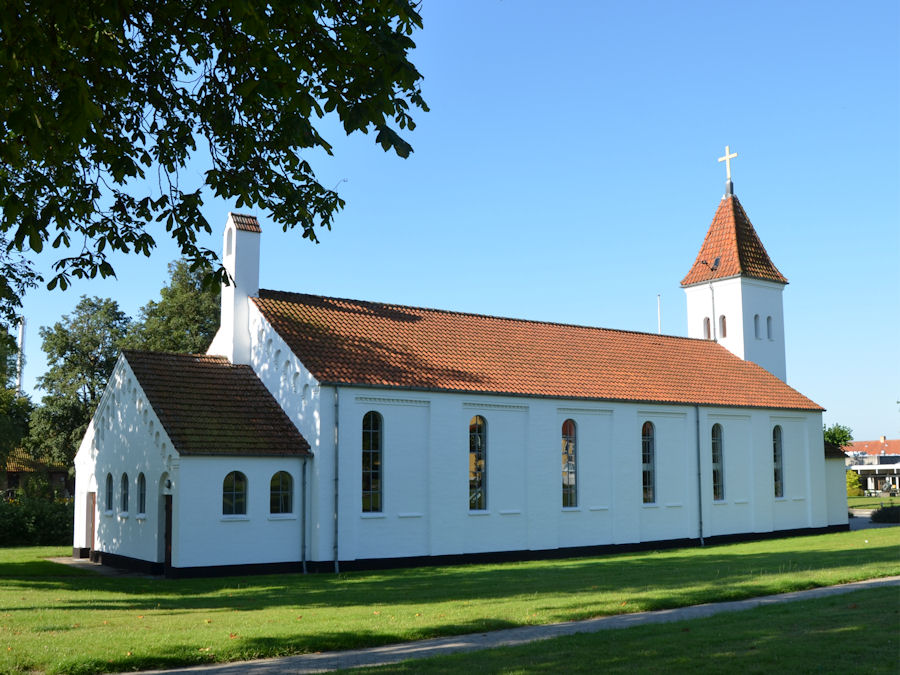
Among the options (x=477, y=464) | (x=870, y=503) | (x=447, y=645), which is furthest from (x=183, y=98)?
(x=870, y=503)

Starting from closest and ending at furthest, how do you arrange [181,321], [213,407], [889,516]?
[213,407], [889,516], [181,321]

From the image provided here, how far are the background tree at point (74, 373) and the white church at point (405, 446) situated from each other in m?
22.0

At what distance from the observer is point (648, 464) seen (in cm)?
3394

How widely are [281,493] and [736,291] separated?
90.8 feet

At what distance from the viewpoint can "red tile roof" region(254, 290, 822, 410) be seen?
27.9m

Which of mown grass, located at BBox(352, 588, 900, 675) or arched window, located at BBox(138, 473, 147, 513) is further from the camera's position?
arched window, located at BBox(138, 473, 147, 513)

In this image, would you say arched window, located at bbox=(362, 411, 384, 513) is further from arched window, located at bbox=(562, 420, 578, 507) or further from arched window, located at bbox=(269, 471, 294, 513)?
arched window, located at bbox=(562, 420, 578, 507)

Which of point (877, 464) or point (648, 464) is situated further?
point (877, 464)

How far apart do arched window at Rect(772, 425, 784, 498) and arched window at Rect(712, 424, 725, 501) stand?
372cm

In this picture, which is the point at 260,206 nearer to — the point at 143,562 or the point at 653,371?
the point at 143,562

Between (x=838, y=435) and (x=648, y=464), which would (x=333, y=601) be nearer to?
(x=648, y=464)

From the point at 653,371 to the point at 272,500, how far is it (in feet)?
59.9

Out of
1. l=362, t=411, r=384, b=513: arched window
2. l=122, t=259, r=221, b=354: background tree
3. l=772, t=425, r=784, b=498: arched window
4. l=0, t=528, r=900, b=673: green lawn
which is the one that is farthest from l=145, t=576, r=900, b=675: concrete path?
l=122, t=259, r=221, b=354: background tree

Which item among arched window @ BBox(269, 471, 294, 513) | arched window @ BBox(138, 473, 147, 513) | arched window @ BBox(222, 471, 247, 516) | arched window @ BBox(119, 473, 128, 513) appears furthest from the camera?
arched window @ BBox(119, 473, 128, 513)
